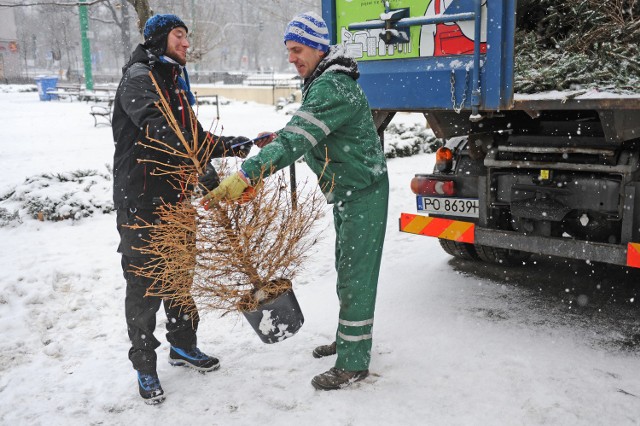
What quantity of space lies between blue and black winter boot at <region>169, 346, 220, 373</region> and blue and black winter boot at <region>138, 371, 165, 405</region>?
297 millimetres

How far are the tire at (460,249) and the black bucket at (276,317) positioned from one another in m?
2.29

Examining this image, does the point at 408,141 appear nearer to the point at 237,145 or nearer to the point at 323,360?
the point at 323,360

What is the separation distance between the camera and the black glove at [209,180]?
2.72m

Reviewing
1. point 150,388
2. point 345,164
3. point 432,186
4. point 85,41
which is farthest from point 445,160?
point 85,41

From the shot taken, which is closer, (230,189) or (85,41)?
(230,189)

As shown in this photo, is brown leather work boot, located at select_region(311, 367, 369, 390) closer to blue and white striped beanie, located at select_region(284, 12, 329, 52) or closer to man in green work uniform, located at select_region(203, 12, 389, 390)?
man in green work uniform, located at select_region(203, 12, 389, 390)

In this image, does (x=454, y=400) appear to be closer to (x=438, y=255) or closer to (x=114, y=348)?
(x=114, y=348)

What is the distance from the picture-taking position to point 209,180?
2.74m

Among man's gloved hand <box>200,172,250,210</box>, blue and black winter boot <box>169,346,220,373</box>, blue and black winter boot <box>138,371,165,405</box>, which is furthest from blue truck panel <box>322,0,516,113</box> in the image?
blue and black winter boot <box>138,371,165,405</box>

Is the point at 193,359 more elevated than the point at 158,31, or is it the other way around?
the point at 158,31

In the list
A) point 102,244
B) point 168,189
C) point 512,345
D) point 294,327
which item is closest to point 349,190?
point 294,327

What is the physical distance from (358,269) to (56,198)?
4584 millimetres

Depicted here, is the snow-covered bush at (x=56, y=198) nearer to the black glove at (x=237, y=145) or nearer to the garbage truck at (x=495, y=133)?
the garbage truck at (x=495, y=133)

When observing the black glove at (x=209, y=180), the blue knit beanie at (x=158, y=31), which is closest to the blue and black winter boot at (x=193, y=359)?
the black glove at (x=209, y=180)
